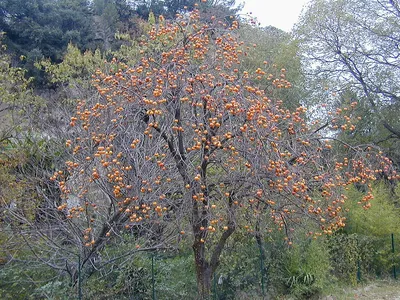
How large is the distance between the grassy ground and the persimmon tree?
4702 millimetres

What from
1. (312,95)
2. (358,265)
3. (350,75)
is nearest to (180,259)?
(358,265)

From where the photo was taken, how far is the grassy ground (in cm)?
1181

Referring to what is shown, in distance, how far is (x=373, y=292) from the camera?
12711mm

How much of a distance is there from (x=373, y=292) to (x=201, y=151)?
26.8ft

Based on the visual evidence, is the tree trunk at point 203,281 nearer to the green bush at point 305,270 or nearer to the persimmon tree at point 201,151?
the persimmon tree at point 201,151

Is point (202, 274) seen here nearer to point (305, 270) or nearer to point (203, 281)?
point (203, 281)

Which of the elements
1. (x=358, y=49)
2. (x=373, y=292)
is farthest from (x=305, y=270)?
(x=358, y=49)

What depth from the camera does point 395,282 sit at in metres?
14.1

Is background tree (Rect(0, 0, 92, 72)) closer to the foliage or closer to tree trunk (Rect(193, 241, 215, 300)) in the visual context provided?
the foliage

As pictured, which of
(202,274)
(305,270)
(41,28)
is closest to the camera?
(202,274)

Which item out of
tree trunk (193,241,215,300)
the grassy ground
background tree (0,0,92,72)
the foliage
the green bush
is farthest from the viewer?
background tree (0,0,92,72)

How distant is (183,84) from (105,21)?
20725 mm

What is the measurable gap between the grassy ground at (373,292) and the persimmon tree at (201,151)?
4.70m

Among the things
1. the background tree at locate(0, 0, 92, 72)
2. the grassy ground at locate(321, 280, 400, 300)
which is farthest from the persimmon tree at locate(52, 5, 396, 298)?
the background tree at locate(0, 0, 92, 72)
